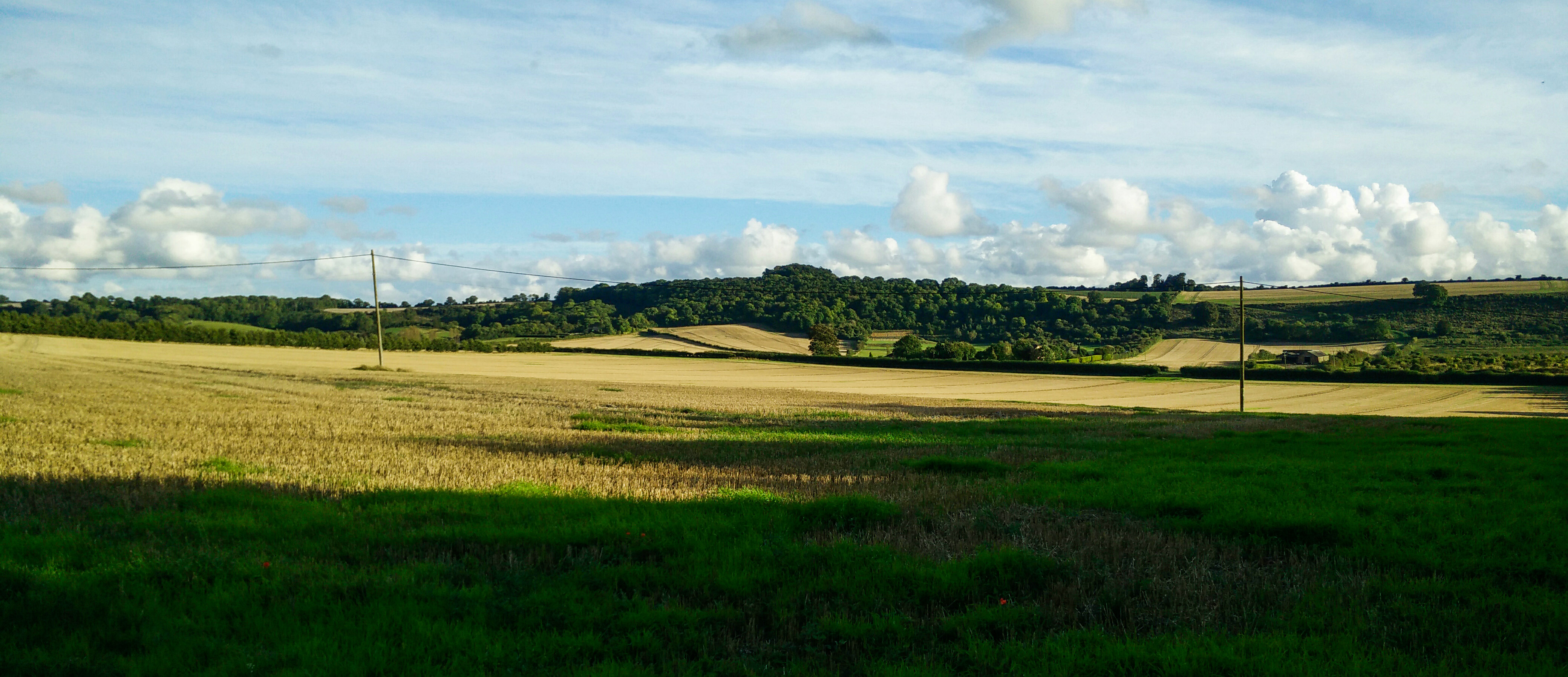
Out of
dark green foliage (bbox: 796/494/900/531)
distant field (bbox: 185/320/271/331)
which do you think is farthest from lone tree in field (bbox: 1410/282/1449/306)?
distant field (bbox: 185/320/271/331)

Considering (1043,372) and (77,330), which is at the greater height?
(77,330)

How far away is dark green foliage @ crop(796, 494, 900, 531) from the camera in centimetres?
897

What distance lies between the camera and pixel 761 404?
35.6 m

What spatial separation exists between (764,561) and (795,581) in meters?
0.57

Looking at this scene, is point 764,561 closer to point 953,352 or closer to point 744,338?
point 953,352

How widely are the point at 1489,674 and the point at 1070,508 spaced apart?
5108 mm

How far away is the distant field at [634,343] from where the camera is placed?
11162 centimetres

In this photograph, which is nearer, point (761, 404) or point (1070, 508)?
point (1070, 508)

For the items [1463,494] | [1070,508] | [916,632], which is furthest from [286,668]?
[1463,494]

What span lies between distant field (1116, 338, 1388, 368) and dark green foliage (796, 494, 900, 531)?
90.1 metres

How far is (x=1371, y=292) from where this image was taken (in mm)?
147875

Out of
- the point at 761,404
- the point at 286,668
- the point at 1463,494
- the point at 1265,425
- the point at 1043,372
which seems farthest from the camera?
the point at 1043,372

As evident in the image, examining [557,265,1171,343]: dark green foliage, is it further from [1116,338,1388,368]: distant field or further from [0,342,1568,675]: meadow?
[0,342,1568,675]: meadow

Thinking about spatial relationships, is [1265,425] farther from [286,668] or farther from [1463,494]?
[286,668]
